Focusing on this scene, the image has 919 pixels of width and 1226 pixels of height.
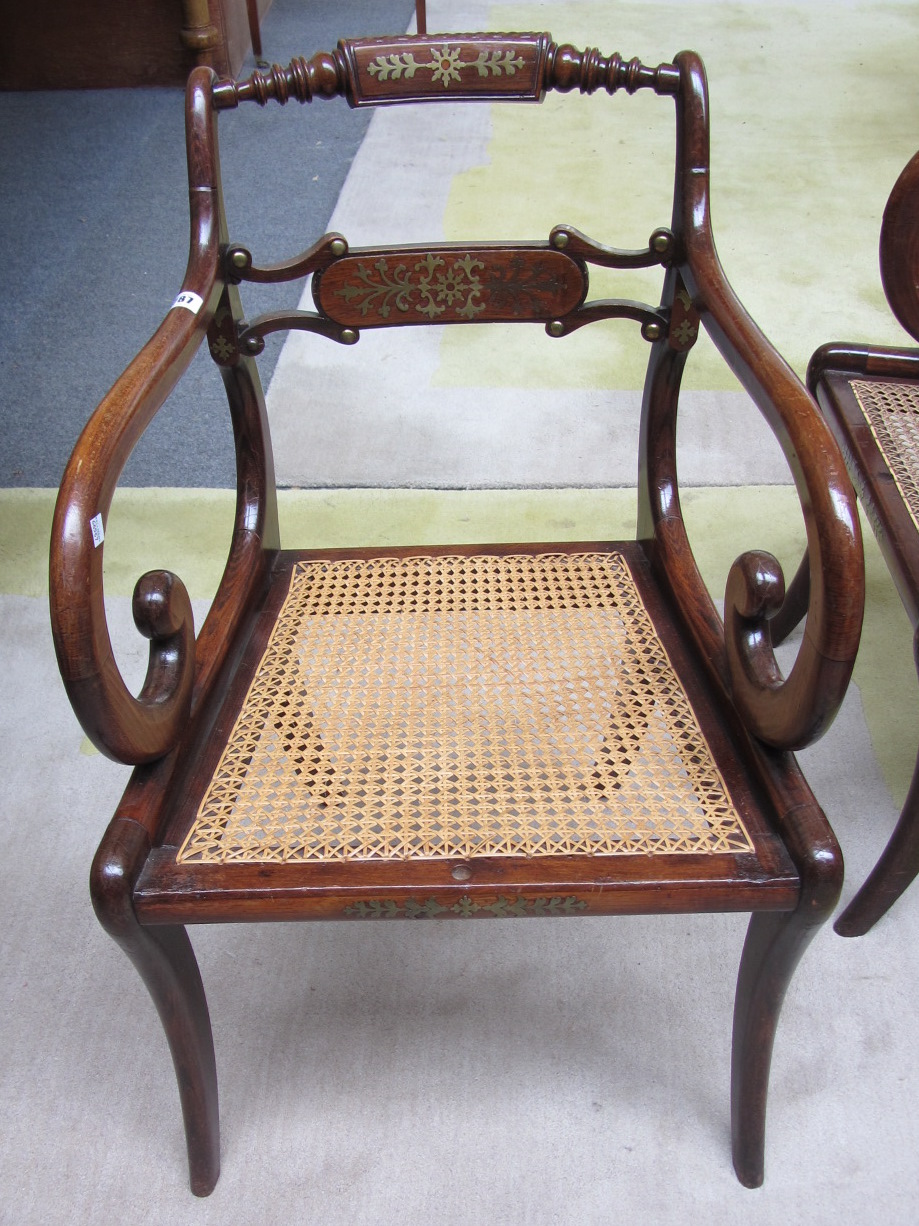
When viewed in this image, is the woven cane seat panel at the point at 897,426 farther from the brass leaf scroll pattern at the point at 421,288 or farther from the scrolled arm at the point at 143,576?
the scrolled arm at the point at 143,576

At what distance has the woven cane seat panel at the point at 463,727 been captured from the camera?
82 centimetres

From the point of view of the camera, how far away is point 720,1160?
3.28 feet

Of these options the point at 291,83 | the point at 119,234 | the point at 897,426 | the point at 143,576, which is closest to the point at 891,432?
the point at 897,426

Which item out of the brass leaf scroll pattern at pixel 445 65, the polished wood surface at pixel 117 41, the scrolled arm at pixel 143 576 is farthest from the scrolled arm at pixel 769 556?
the polished wood surface at pixel 117 41

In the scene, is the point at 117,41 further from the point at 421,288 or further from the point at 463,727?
the point at 463,727

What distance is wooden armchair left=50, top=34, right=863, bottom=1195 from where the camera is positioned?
2.53 feet

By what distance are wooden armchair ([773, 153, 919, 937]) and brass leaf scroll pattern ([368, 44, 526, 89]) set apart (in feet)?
1.53

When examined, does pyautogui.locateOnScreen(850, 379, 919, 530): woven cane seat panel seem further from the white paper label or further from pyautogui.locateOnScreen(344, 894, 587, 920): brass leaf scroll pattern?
Answer: the white paper label

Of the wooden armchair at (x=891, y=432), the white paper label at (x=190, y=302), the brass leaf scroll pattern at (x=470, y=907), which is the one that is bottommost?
the brass leaf scroll pattern at (x=470, y=907)

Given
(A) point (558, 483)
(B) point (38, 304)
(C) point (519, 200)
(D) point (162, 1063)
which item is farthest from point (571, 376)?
(D) point (162, 1063)

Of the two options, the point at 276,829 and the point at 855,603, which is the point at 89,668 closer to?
the point at 276,829

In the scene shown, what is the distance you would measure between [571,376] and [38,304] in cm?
112

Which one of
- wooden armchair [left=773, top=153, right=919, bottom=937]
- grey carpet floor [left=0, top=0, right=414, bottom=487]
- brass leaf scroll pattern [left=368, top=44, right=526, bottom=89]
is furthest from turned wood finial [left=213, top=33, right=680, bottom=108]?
grey carpet floor [left=0, top=0, right=414, bottom=487]

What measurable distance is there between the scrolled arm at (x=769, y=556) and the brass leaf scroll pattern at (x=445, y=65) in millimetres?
149
